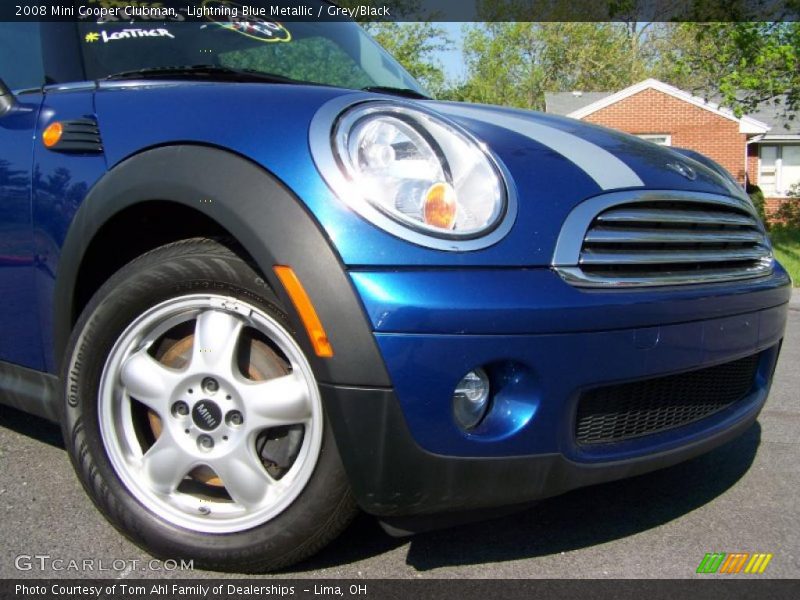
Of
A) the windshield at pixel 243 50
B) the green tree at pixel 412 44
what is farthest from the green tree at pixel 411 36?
the windshield at pixel 243 50

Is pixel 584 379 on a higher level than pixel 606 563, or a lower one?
higher

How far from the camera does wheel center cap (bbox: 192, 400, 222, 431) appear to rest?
6.53 ft

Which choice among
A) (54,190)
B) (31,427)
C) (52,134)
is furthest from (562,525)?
(31,427)

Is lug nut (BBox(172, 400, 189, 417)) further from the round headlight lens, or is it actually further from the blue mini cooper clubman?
the round headlight lens

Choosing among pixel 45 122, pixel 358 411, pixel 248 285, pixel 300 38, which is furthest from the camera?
pixel 300 38

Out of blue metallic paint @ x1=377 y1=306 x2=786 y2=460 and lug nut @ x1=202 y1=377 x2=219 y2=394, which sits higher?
blue metallic paint @ x1=377 y1=306 x2=786 y2=460

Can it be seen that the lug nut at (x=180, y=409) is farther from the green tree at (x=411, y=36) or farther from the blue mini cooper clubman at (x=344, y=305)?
the green tree at (x=411, y=36)

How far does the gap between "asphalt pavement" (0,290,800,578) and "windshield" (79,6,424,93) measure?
4.56 ft

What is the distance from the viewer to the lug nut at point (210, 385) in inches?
78.7

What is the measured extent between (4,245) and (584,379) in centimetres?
176

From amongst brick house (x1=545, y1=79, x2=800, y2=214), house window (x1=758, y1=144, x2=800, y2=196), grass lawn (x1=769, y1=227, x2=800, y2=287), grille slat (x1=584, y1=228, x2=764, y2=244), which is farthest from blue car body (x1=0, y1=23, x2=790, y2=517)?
house window (x1=758, y1=144, x2=800, y2=196)

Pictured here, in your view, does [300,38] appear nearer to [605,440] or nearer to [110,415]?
[110,415]

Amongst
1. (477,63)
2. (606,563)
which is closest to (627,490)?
(606,563)

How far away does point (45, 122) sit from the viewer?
233 centimetres
